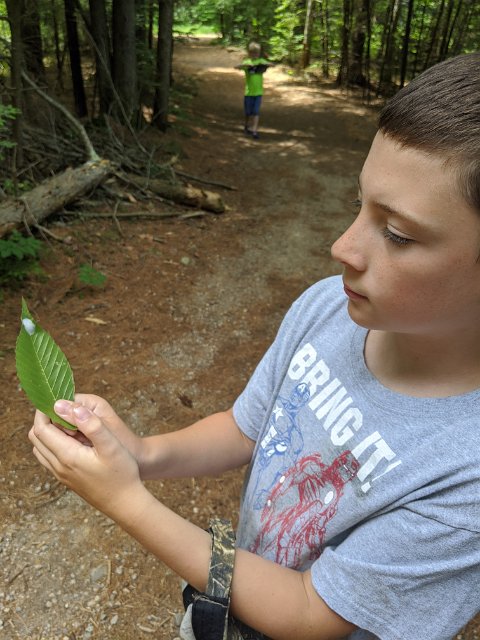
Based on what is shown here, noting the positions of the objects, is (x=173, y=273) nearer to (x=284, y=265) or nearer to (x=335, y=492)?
(x=284, y=265)

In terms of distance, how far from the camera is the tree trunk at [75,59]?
7.95 meters

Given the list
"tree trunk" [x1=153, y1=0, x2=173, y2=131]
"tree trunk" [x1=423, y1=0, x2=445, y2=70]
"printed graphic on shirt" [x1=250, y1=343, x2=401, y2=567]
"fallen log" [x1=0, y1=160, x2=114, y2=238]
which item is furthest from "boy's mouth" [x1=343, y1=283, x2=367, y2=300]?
"tree trunk" [x1=423, y1=0, x2=445, y2=70]

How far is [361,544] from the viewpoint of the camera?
101 centimetres

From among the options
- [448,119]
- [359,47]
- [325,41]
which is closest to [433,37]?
[359,47]

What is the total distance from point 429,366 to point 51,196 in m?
5.19

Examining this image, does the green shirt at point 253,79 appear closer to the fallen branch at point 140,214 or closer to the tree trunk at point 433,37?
the fallen branch at point 140,214

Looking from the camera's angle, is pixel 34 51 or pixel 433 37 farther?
pixel 433 37

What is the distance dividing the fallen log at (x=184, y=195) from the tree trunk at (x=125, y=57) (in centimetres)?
198

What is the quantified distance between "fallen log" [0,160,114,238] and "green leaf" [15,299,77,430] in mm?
3951

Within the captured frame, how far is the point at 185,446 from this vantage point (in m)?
1.43

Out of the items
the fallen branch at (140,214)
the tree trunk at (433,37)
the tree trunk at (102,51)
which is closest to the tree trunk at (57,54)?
the tree trunk at (102,51)

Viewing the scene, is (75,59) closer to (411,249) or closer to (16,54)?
(16,54)

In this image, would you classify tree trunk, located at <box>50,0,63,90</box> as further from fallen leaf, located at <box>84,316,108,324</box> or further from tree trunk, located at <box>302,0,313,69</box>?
tree trunk, located at <box>302,0,313,69</box>

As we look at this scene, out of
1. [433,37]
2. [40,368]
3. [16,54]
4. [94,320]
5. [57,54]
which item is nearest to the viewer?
[40,368]
